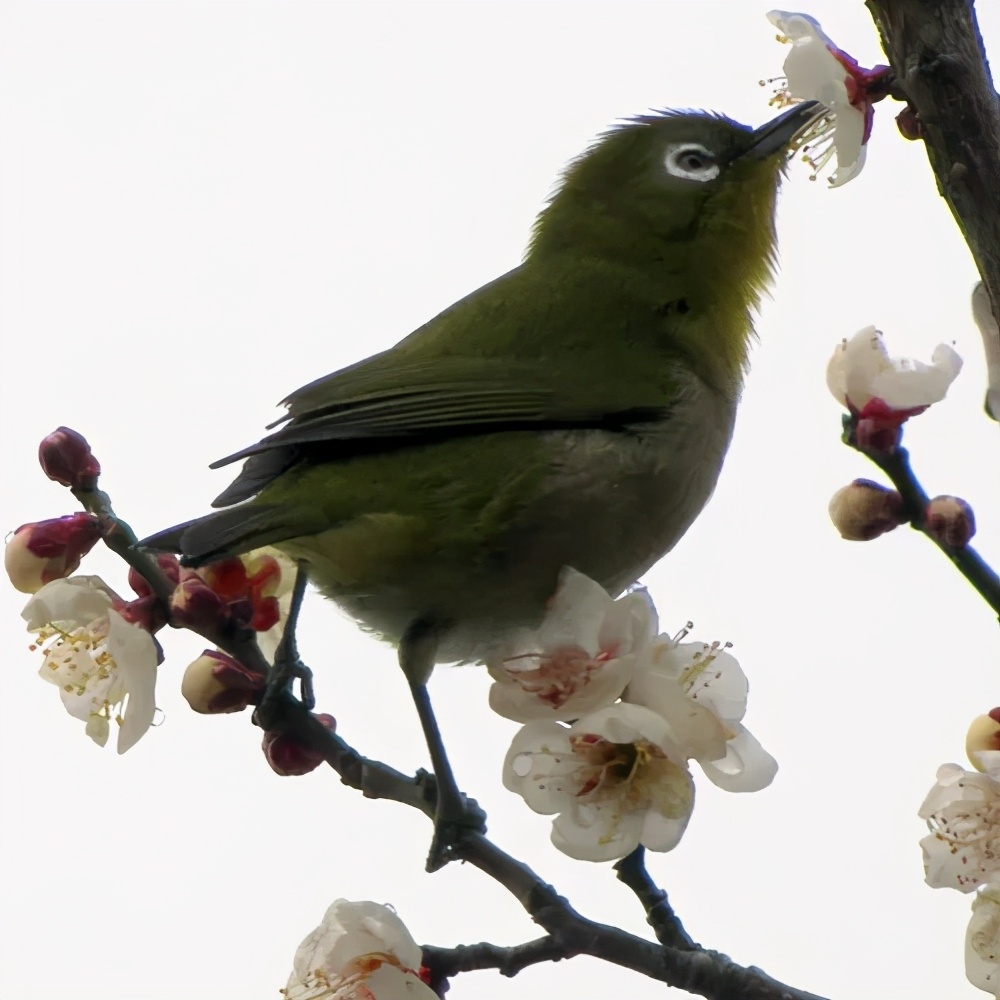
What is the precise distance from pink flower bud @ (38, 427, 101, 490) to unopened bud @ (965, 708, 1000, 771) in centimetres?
192

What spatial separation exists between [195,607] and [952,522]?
159 centimetres

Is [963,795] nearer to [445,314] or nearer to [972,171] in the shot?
[972,171]

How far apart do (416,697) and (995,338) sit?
1.84m

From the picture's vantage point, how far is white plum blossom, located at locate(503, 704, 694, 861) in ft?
9.09

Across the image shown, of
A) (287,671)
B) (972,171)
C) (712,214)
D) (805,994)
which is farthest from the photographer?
(712,214)

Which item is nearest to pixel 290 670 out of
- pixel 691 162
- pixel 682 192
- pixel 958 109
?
pixel 958 109

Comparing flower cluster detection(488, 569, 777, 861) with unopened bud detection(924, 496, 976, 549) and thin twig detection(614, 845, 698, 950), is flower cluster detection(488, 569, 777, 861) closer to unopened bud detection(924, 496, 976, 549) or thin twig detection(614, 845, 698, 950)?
thin twig detection(614, 845, 698, 950)

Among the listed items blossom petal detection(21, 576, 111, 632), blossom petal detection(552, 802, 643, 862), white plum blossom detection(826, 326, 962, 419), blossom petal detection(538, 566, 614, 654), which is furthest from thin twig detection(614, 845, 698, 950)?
blossom petal detection(21, 576, 111, 632)

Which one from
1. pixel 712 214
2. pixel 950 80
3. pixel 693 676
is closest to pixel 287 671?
pixel 693 676

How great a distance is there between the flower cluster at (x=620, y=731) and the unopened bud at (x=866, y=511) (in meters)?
0.43

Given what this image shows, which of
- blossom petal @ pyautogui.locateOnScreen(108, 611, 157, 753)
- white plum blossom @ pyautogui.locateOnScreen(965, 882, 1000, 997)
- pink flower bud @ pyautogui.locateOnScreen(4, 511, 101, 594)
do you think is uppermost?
pink flower bud @ pyautogui.locateOnScreen(4, 511, 101, 594)

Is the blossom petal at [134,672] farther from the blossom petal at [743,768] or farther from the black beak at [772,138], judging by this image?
the black beak at [772,138]

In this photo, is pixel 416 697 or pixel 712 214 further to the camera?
pixel 712 214

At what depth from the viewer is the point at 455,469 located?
3.73 metres
